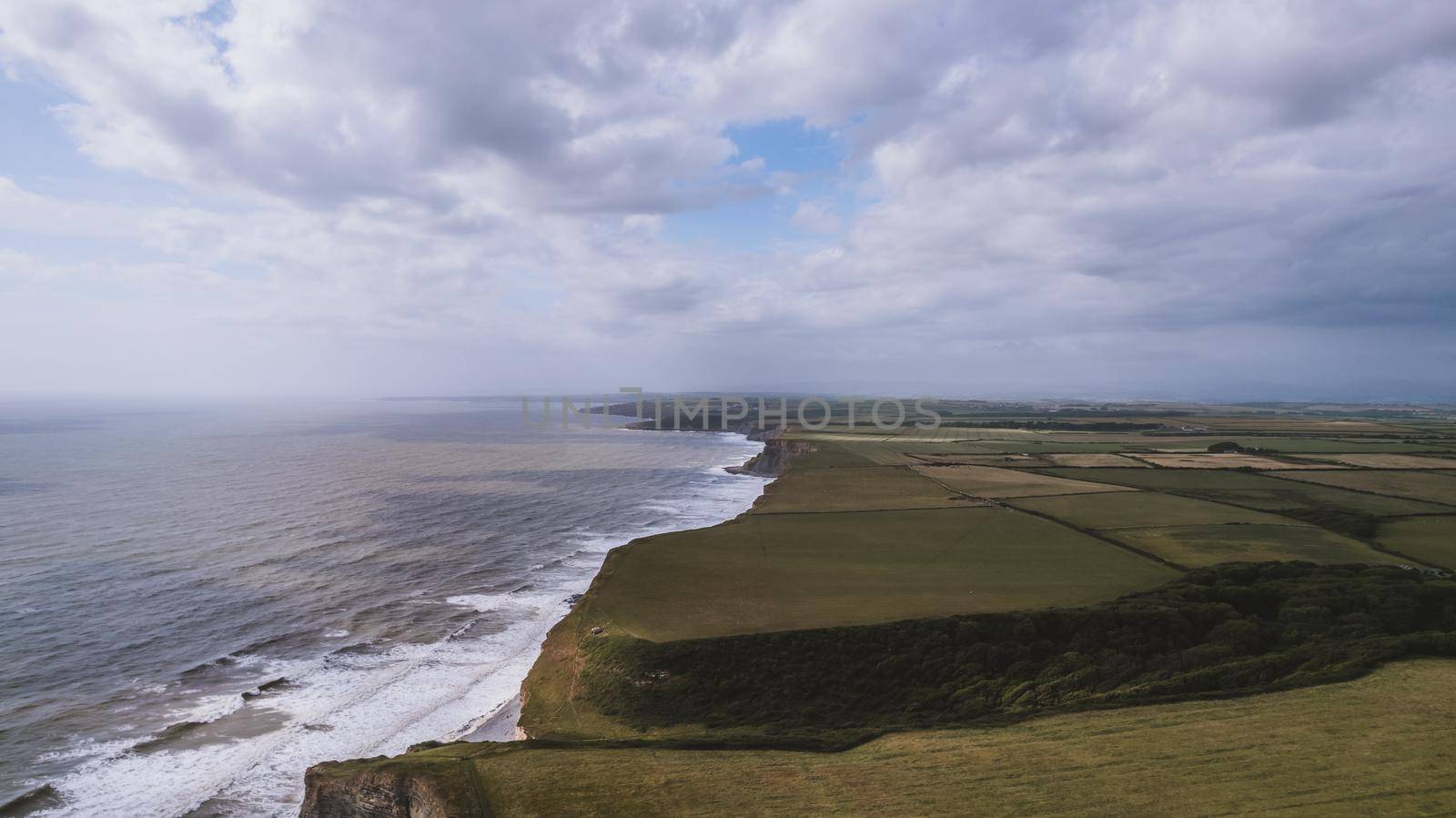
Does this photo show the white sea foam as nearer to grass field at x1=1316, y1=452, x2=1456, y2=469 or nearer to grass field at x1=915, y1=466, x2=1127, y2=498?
grass field at x1=915, y1=466, x2=1127, y2=498

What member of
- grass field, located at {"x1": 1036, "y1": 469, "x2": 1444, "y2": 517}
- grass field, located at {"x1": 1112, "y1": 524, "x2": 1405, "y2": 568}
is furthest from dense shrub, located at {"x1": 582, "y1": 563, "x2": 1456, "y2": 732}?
grass field, located at {"x1": 1036, "y1": 469, "x2": 1444, "y2": 517}

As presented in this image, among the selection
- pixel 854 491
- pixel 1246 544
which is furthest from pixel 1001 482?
pixel 1246 544

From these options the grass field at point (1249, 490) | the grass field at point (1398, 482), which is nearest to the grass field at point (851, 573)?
the grass field at point (1249, 490)

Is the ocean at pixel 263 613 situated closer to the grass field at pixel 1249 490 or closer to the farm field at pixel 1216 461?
the grass field at pixel 1249 490

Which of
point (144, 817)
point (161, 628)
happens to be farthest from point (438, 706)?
point (161, 628)

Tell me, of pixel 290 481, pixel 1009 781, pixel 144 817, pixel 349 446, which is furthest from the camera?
pixel 349 446

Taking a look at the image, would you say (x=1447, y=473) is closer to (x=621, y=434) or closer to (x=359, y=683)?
(x=359, y=683)

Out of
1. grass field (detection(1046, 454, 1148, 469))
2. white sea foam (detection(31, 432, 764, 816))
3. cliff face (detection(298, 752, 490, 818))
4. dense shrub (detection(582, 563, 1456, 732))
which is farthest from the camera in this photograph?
grass field (detection(1046, 454, 1148, 469))

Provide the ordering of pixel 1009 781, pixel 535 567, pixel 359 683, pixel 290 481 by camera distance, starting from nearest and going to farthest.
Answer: pixel 1009 781 < pixel 359 683 < pixel 535 567 < pixel 290 481
